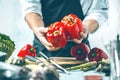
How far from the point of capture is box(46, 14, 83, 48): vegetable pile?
1.94m

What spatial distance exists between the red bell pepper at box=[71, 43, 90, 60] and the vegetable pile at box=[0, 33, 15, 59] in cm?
30

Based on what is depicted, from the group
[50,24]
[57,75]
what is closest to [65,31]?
[50,24]

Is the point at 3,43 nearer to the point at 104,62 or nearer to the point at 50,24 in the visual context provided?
the point at 50,24

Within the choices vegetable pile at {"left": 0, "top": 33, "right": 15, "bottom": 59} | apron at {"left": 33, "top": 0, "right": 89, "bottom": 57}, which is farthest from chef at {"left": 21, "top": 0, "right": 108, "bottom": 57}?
vegetable pile at {"left": 0, "top": 33, "right": 15, "bottom": 59}

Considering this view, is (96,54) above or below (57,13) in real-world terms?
below

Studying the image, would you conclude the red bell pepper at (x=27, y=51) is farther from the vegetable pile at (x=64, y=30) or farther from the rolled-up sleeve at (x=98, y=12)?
the rolled-up sleeve at (x=98, y=12)

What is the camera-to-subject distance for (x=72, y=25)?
1952 millimetres

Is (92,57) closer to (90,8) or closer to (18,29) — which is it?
(90,8)

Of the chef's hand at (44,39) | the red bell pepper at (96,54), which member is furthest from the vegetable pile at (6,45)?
the red bell pepper at (96,54)

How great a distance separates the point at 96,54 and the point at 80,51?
0.27 ft

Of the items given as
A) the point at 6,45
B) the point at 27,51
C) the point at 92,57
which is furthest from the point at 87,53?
the point at 6,45

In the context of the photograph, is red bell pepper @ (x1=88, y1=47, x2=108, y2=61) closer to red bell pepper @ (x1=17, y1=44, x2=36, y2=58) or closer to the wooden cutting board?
the wooden cutting board

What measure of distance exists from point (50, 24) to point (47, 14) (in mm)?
53

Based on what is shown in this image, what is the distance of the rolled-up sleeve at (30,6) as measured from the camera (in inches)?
78.0
